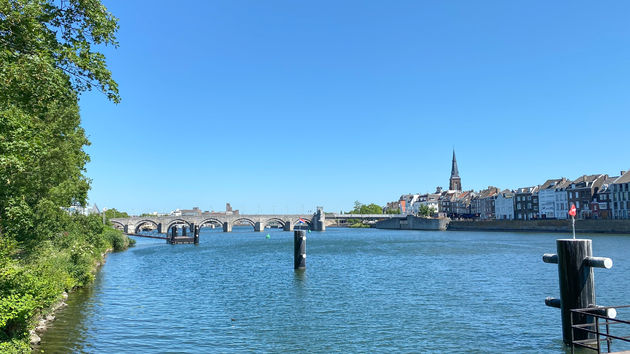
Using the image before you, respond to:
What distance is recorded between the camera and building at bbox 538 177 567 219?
516 ft

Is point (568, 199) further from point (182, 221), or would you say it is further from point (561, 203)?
point (182, 221)

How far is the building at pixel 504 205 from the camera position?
182m

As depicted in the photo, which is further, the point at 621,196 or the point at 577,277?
the point at 621,196

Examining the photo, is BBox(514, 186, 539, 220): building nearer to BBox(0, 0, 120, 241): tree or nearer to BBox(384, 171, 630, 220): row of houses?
BBox(384, 171, 630, 220): row of houses

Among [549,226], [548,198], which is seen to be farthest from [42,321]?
[548,198]

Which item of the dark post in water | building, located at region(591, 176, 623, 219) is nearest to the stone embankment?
the dark post in water

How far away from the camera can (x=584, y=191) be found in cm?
14050

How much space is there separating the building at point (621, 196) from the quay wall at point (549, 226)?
45.6 ft

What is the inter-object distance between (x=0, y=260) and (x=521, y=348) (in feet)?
66.5

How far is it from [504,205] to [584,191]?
4665cm

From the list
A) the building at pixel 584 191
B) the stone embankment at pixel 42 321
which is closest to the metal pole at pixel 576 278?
the stone embankment at pixel 42 321

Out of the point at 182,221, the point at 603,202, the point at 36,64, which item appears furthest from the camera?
the point at 182,221

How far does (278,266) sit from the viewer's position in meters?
53.5

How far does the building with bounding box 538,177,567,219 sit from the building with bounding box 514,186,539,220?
3.25 m
